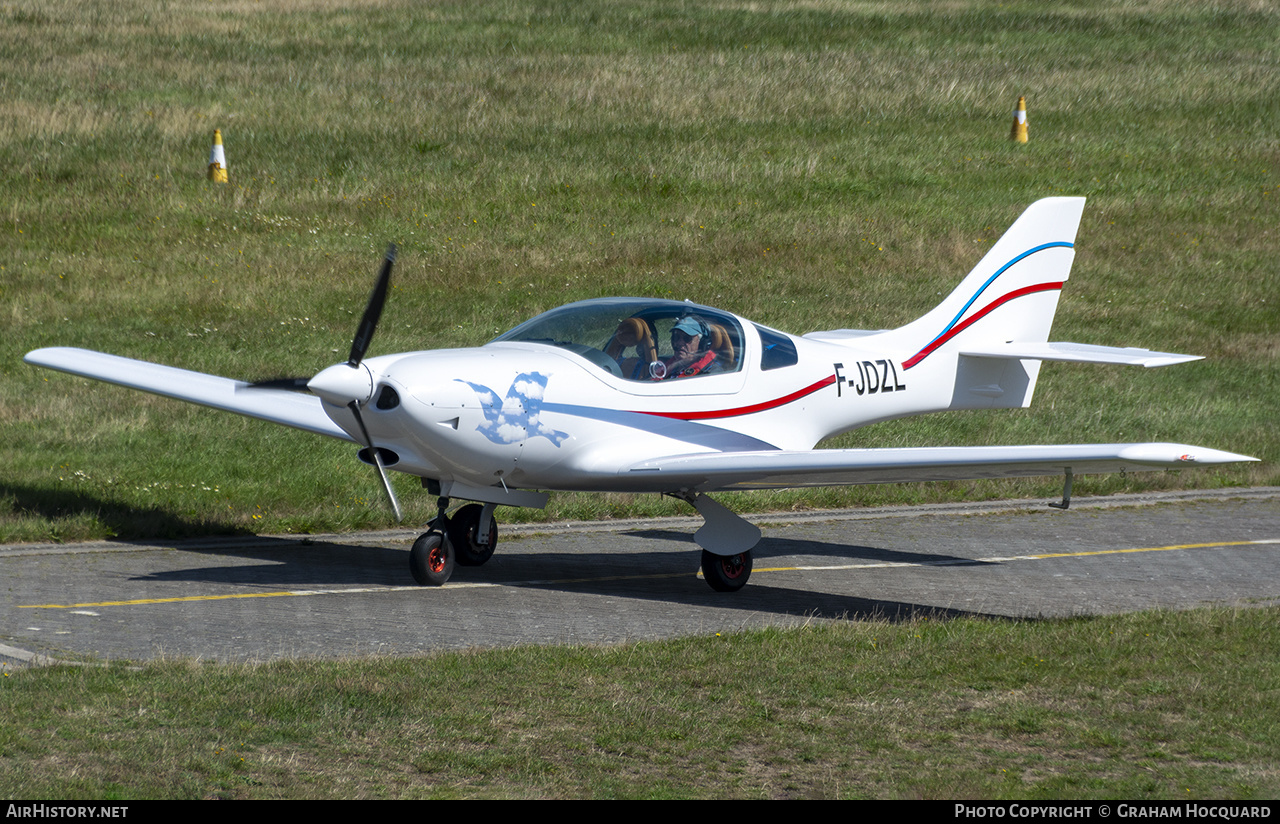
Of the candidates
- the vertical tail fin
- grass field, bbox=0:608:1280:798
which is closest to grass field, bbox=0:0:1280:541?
the vertical tail fin

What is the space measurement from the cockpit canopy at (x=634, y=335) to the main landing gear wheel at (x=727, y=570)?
1.53 meters

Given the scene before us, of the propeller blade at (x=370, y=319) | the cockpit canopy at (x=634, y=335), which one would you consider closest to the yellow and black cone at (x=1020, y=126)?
the cockpit canopy at (x=634, y=335)

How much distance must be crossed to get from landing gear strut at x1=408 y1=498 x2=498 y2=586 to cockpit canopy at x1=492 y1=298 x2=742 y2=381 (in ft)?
5.10

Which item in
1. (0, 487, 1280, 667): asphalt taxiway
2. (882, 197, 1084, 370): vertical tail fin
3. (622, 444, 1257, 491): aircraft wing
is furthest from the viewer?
(882, 197, 1084, 370): vertical tail fin

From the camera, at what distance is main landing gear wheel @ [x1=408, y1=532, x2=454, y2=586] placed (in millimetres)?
10445

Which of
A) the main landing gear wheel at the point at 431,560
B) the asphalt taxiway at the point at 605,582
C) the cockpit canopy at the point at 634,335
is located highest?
the cockpit canopy at the point at 634,335

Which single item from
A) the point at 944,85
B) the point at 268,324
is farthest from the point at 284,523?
the point at 944,85

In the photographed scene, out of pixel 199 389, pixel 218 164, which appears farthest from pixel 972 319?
pixel 218 164

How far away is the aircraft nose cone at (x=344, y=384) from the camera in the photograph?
938 centimetres

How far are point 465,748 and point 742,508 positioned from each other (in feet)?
27.0

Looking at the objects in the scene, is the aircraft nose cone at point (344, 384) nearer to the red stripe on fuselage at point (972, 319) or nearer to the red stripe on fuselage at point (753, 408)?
the red stripe on fuselage at point (753, 408)

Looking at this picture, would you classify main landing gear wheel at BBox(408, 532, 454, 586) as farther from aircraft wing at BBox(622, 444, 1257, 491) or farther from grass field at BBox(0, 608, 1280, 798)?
grass field at BBox(0, 608, 1280, 798)

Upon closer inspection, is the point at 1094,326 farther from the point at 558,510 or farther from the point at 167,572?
the point at 167,572

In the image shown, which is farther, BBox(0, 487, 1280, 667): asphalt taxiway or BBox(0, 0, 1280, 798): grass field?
BBox(0, 487, 1280, 667): asphalt taxiway
